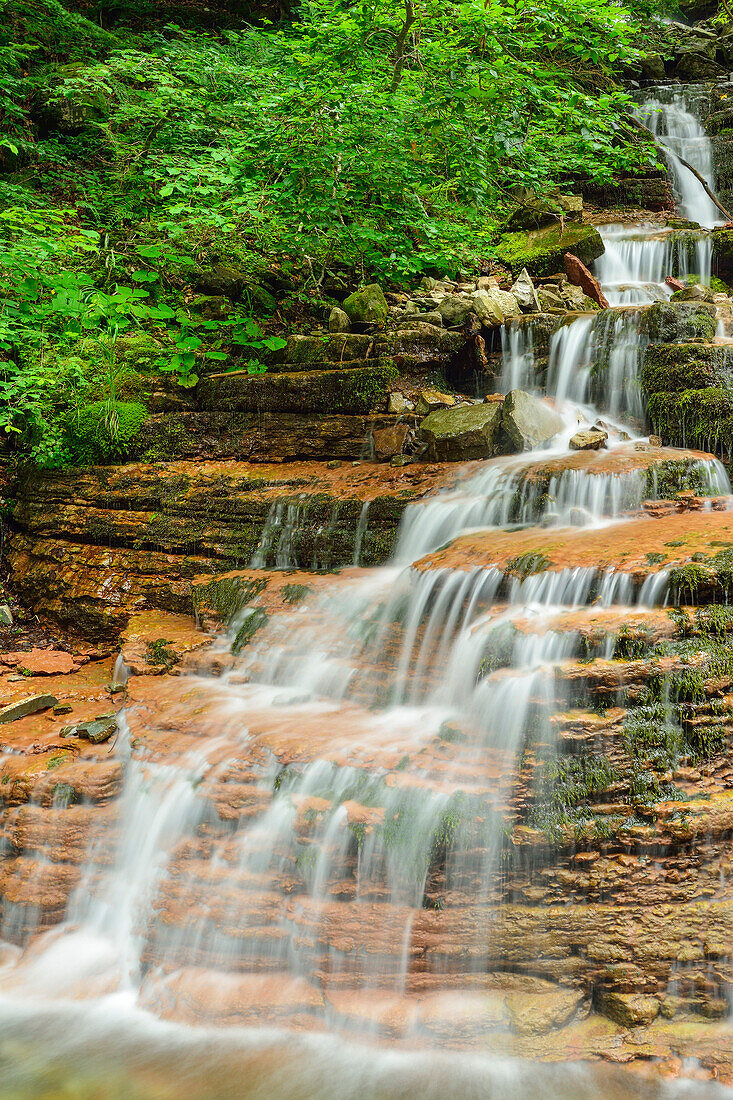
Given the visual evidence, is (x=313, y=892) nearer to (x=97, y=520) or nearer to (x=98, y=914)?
(x=98, y=914)

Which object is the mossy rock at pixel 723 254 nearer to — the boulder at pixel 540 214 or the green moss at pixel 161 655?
the boulder at pixel 540 214

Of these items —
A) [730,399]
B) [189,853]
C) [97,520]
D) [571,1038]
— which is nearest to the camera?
[571,1038]

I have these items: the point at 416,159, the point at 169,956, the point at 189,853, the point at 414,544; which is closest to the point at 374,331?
the point at 416,159

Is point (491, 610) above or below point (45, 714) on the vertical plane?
above

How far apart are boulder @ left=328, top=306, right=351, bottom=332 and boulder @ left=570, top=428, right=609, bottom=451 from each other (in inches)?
125

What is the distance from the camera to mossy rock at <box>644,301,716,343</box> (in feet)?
24.3

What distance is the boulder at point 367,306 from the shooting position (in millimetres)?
8414

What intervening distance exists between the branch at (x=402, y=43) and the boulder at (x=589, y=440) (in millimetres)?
4724

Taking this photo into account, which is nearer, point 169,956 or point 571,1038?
point 571,1038

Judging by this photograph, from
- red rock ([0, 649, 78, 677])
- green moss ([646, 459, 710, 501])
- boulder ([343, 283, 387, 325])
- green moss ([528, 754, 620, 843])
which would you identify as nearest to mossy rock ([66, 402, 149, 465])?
red rock ([0, 649, 78, 677])

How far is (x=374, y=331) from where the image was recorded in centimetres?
827

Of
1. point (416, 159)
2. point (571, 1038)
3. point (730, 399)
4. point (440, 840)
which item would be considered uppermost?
point (416, 159)

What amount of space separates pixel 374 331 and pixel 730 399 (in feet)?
12.8

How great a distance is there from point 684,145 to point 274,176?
10683mm
